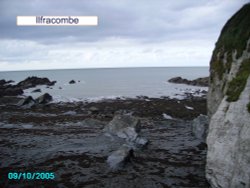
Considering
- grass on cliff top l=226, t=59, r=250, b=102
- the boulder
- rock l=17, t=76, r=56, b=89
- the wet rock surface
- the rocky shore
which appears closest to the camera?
grass on cliff top l=226, t=59, r=250, b=102

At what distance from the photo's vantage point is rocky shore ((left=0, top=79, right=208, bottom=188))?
1700 centimetres

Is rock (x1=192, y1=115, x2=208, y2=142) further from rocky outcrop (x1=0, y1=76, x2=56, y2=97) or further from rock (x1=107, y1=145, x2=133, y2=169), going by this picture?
rocky outcrop (x1=0, y1=76, x2=56, y2=97)

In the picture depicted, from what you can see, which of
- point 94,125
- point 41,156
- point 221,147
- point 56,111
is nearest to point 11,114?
point 56,111

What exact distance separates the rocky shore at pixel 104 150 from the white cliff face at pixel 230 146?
288 centimetres

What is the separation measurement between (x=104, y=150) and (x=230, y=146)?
42.1 feet

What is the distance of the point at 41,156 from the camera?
70.6ft

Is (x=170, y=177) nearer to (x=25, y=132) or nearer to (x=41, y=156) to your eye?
(x=41, y=156)

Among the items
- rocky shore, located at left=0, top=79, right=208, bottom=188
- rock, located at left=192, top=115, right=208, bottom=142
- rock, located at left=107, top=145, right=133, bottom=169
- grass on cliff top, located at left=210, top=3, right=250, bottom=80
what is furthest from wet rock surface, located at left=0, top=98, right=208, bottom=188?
grass on cliff top, located at left=210, top=3, right=250, bottom=80

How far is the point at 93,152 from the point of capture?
2242 cm

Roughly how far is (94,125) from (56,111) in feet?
47.4
